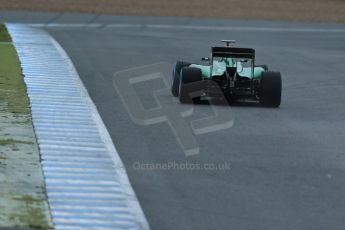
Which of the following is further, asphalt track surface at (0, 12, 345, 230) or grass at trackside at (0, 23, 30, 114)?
grass at trackside at (0, 23, 30, 114)

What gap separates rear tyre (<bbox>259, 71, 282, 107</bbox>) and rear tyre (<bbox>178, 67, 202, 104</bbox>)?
1.04 meters

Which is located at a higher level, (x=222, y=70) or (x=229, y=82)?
(x=222, y=70)

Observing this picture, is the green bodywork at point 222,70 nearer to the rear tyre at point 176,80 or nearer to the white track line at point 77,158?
→ the rear tyre at point 176,80

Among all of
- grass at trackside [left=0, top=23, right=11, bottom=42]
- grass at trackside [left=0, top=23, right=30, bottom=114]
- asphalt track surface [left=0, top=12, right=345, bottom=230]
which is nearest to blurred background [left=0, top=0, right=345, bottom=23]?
A: grass at trackside [left=0, top=23, right=11, bottom=42]

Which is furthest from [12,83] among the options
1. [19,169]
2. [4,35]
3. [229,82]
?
[4,35]

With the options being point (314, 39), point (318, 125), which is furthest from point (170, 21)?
point (318, 125)

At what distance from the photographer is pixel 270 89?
1455 centimetres

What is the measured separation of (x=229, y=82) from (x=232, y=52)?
0.51 metres

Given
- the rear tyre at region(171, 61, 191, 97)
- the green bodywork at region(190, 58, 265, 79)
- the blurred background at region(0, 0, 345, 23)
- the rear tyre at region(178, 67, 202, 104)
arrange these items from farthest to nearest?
1. the blurred background at region(0, 0, 345, 23)
2. the rear tyre at region(171, 61, 191, 97)
3. the green bodywork at region(190, 58, 265, 79)
4. the rear tyre at region(178, 67, 202, 104)

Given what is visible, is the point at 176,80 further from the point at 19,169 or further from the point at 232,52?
the point at 19,169

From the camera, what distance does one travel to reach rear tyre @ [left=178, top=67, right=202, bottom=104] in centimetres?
1444

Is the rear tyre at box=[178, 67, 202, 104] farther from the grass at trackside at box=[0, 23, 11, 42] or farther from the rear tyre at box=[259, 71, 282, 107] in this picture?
the grass at trackside at box=[0, 23, 11, 42]

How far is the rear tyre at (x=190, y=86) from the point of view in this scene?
1444 cm

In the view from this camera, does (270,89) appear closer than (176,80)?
Yes
